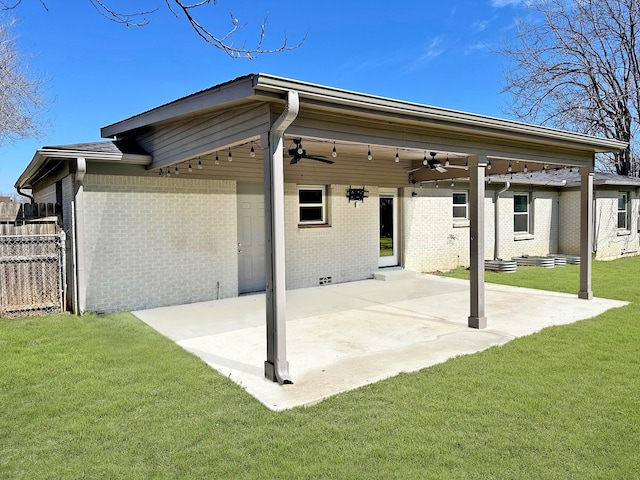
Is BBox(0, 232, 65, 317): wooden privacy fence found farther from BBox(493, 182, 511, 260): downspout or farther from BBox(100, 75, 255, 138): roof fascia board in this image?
BBox(493, 182, 511, 260): downspout

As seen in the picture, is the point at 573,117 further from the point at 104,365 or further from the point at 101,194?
the point at 104,365

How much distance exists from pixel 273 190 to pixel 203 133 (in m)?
1.84

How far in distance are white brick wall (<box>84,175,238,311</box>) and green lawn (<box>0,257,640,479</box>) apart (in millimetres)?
2286

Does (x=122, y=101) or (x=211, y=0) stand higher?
(x=122, y=101)

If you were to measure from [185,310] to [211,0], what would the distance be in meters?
5.22

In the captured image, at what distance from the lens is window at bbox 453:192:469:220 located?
1256cm

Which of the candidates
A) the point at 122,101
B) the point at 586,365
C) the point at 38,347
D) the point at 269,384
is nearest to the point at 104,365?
the point at 38,347

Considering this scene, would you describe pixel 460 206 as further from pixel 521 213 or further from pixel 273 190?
pixel 273 190

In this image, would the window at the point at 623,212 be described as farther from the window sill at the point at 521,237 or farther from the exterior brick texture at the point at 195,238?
the exterior brick texture at the point at 195,238

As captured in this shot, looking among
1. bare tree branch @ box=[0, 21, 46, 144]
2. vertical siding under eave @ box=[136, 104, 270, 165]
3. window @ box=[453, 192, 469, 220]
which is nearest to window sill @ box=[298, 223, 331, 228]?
vertical siding under eave @ box=[136, 104, 270, 165]

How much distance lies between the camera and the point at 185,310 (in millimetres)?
7246

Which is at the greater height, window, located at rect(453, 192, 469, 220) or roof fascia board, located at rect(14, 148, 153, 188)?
Result: roof fascia board, located at rect(14, 148, 153, 188)

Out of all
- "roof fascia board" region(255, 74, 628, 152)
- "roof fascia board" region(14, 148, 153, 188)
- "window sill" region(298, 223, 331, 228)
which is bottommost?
"window sill" region(298, 223, 331, 228)

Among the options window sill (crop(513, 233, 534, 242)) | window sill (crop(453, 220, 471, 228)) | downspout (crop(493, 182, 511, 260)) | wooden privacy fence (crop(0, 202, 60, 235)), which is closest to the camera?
wooden privacy fence (crop(0, 202, 60, 235))
